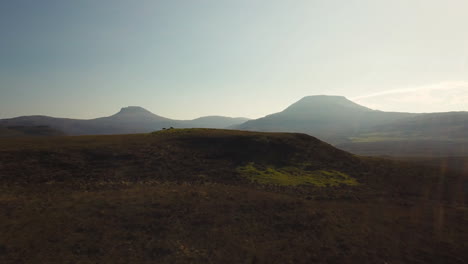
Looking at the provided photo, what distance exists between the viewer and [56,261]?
458 inches

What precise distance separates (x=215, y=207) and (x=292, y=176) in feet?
54.6

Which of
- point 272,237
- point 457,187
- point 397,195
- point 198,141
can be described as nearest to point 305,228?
point 272,237

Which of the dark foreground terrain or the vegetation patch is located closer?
the dark foreground terrain

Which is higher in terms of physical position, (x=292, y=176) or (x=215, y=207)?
(x=215, y=207)

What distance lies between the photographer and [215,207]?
20156mm

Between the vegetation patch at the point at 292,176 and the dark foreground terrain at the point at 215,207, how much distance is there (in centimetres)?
17

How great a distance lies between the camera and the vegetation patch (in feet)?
101

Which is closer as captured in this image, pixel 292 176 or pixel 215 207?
pixel 215 207

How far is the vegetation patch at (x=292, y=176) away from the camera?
30.8 metres

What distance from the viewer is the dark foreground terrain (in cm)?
1363

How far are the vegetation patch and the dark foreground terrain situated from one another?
0.17m

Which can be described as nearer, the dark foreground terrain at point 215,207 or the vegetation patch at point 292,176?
the dark foreground terrain at point 215,207

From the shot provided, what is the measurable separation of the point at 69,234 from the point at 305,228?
16037 millimetres

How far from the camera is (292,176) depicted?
33344 mm
